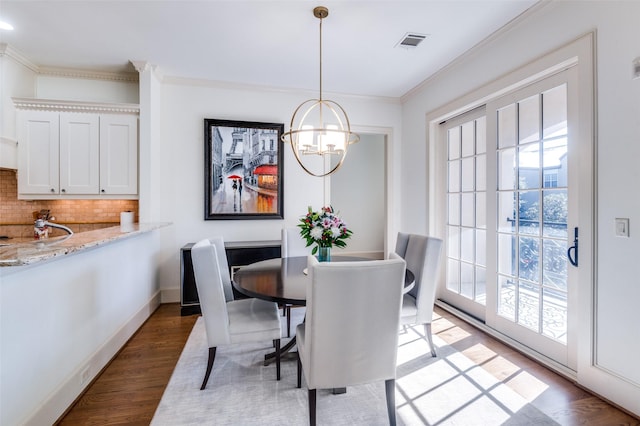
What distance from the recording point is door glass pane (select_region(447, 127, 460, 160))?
3514 mm

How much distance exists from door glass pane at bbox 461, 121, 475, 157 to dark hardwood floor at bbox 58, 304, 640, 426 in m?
→ 1.85

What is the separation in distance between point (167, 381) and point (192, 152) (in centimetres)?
261

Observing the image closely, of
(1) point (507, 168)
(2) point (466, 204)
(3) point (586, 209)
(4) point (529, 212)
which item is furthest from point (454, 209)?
(3) point (586, 209)

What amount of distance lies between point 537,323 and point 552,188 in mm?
1104

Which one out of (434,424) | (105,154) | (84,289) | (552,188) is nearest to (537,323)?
(552,188)

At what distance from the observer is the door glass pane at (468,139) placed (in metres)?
3.28

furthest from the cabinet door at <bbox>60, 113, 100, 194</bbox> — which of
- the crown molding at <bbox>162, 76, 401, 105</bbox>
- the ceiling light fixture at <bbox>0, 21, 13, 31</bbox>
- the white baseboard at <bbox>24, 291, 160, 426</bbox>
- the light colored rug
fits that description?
the light colored rug

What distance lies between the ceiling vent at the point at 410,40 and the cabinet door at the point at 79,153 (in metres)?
3.36

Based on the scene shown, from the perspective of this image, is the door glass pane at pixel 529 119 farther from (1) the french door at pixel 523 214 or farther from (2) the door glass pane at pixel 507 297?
(2) the door glass pane at pixel 507 297

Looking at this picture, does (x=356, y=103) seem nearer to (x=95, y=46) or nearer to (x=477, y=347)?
(x=95, y=46)

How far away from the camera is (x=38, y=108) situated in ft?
10.8

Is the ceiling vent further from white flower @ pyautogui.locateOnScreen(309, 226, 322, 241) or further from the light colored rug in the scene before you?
the light colored rug

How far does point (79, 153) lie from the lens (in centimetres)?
338

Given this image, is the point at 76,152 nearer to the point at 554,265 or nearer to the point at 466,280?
the point at 466,280
